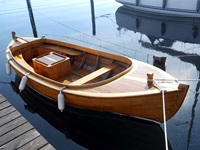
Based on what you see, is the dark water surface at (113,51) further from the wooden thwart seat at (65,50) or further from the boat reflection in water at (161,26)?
the wooden thwart seat at (65,50)

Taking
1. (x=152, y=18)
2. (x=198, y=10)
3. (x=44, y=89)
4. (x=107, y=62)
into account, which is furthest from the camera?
(x=152, y=18)

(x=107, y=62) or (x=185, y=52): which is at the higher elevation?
(x=107, y=62)

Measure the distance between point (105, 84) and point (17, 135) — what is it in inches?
134

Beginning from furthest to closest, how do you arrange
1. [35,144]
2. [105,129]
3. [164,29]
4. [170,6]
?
[170,6]
[164,29]
[105,129]
[35,144]

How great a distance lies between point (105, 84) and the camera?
7730mm

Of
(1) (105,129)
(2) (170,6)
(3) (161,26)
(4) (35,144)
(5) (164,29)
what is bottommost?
(1) (105,129)

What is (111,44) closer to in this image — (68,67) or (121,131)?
(68,67)

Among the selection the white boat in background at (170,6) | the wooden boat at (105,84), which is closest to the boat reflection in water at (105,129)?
the wooden boat at (105,84)

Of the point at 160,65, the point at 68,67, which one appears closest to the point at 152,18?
the point at 160,65

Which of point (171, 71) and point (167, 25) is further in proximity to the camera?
point (167, 25)

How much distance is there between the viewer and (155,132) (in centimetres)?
793

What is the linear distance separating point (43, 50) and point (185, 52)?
33.3 ft

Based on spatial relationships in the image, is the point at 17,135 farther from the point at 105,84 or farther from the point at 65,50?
the point at 65,50

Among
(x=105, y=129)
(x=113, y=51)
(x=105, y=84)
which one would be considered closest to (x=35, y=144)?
(x=105, y=84)
